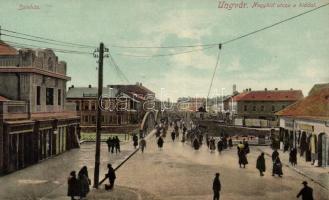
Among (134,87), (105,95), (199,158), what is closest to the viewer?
(199,158)

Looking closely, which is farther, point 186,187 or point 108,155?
point 108,155

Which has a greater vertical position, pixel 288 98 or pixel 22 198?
pixel 288 98

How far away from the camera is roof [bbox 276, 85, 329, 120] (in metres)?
27.1

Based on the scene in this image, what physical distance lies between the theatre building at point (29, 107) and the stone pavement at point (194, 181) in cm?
585

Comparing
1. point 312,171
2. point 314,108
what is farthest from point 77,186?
point 314,108

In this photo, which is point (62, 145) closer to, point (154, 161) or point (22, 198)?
point (154, 161)

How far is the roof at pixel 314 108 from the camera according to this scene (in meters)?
27.1

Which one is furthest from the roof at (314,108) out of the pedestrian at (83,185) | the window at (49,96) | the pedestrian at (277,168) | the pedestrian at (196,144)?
the window at (49,96)

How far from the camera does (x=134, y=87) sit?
105938mm

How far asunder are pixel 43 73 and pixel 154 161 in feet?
31.8

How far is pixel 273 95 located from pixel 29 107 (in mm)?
73760

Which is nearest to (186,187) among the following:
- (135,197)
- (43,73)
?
(135,197)

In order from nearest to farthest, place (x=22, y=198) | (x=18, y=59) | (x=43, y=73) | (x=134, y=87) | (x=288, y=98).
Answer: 1. (x=22, y=198)
2. (x=18, y=59)
3. (x=43, y=73)
4. (x=288, y=98)
5. (x=134, y=87)

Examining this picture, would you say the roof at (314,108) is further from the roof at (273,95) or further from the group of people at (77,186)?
the roof at (273,95)
